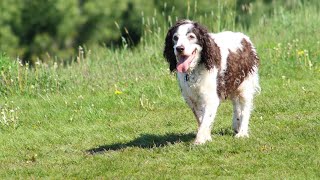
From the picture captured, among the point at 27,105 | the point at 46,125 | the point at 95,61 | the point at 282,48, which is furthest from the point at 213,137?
the point at 95,61

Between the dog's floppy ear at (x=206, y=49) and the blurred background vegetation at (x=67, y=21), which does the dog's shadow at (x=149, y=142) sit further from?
the blurred background vegetation at (x=67, y=21)

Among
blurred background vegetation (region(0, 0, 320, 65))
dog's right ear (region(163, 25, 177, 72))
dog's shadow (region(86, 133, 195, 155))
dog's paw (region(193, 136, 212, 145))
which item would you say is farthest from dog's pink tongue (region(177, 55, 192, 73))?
blurred background vegetation (region(0, 0, 320, 65))

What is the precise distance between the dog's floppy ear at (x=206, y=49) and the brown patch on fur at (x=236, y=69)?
1.05 feet

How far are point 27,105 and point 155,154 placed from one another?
15.3ft

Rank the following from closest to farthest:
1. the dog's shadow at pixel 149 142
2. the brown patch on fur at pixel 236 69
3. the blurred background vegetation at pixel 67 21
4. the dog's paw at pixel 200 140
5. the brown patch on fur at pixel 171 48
Answer: the dog's paw at pixel 200 140
the brown patch on fur at pixel 171 48
the brown patch on fur at pixel 236 69
the dog's shadow at pixel 149 142
the blurred background vegetation at pixel 67 21

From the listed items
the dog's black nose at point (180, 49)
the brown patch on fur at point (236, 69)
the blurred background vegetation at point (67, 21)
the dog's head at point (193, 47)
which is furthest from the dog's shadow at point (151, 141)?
the blurred background vegetation at point (67, 21)

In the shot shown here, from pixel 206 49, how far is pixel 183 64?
37 cm

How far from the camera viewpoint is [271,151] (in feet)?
34.1

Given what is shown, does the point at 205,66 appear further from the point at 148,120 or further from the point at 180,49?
the point at 148,120

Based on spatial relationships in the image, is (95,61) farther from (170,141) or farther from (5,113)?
(170,141)

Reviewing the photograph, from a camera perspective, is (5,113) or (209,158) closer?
(209,158)

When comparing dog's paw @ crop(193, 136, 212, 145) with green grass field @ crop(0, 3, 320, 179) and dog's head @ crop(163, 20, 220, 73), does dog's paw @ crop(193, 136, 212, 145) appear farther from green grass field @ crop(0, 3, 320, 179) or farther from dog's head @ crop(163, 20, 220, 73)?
dog's head @ crop(163, 20, 220, 73)

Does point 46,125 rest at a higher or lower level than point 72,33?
higher

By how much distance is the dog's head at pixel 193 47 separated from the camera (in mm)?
10805
